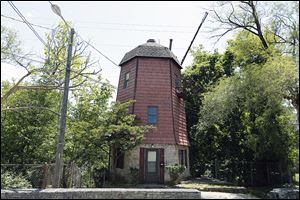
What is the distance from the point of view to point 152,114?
55.6 ft

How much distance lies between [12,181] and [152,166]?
8.00 meters

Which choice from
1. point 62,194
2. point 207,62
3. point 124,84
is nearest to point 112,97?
point 124,84

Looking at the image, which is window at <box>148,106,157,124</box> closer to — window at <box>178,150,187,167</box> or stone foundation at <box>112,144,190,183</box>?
stone foundation at <box>112,144,190,183</box>

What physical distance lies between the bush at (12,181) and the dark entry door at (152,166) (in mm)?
6927

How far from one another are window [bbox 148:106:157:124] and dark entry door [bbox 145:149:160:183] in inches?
69.5

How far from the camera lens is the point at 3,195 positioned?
27.1 ft

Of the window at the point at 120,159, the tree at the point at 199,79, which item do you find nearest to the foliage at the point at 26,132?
the window at the point at 120,159

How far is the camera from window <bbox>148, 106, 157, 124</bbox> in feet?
55.2

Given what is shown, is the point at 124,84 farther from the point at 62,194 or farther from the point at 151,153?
the point at 62,194

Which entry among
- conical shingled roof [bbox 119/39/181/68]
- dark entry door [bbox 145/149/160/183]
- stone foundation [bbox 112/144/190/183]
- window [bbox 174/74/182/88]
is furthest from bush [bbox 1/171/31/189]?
window [bbox 174/74/182/88]

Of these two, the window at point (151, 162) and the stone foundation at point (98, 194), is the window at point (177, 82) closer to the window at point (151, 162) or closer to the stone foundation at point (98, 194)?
the window at point (151, 162)

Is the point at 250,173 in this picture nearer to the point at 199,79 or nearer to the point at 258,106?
the point at 258,106

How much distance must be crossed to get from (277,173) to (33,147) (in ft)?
45.2

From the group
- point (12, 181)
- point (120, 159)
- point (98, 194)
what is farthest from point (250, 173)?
point (12, 181)
